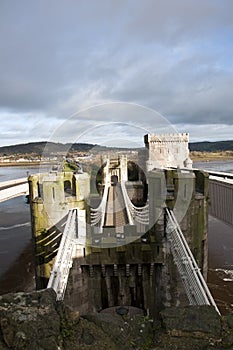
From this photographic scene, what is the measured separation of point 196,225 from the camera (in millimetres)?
7074

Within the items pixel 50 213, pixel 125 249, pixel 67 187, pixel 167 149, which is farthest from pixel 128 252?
pixel 167 149

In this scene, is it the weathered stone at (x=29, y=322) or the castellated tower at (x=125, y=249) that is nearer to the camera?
the weathered stone at (x=29, y=322)

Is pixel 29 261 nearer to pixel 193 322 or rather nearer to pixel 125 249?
pixel 125 249

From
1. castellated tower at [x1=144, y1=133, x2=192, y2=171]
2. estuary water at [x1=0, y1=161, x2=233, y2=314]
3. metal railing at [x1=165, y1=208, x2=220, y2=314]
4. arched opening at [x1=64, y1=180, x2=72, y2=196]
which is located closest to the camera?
metal railing at [x1=165, y1=208, x2=220, y2=314]

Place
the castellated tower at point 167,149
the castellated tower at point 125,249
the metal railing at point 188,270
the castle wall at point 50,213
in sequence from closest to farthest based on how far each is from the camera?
the metal railing at point 188,270, the castellated tower at point 125,249, the castle wall at point 50,213, the castellated tower at point 167,149

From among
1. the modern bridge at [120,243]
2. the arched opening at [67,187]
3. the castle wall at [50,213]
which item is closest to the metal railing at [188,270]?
the modern bridge at [120,243]

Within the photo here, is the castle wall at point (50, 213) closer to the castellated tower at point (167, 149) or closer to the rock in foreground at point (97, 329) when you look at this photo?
the rock in foreground at point (97, 329)

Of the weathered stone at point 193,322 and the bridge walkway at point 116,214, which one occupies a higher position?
the weathered stone at point 193,322

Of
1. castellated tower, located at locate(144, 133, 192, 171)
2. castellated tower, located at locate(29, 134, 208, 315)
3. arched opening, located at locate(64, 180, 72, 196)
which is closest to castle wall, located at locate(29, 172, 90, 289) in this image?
castellated tower, located at locate(29, 134, 208, 315)

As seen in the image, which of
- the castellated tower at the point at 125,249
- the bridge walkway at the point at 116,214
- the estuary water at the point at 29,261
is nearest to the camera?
the castellated tower at the point at 125,249

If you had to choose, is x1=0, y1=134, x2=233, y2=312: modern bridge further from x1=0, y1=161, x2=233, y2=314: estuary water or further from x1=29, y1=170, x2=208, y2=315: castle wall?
x1=0, y1=161, x2=233, y2=314: estuary water

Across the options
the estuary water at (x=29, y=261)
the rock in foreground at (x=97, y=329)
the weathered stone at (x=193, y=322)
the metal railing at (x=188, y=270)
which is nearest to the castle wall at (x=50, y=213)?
the metal railing at (x=188, y=270)

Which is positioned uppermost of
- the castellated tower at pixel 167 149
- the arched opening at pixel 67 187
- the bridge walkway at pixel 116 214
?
the castellated tower at pixel 167 149

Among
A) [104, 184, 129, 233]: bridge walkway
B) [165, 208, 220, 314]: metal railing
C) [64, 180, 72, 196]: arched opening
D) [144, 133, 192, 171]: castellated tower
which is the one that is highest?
[144, 133, 192, 171]: castellated tower
